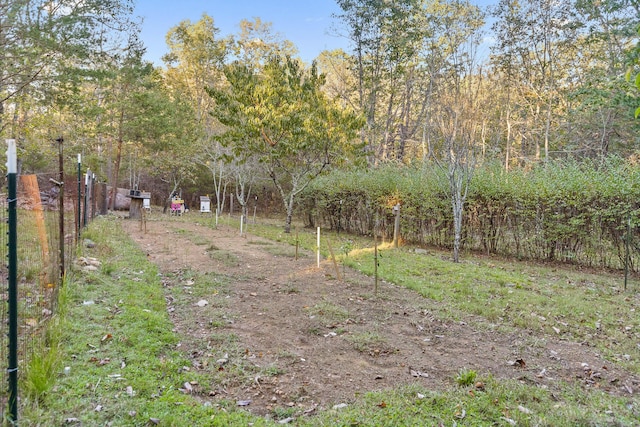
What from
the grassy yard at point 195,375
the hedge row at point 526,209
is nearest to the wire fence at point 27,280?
the grassy yard at point 195,375

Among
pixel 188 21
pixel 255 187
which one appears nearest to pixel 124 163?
pixel 255 187

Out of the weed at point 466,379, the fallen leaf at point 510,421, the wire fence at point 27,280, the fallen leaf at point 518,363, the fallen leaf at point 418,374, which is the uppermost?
the wire fence at point 27,280

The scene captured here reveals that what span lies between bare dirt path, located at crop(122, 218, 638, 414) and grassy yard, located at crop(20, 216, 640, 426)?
0.17 meters

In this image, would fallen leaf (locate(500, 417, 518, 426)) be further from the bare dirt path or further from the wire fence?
the wire fence

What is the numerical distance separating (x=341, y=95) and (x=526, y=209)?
12669 millimetres

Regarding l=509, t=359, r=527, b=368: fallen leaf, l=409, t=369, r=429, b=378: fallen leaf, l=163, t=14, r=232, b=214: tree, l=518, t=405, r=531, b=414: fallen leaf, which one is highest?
l=163, t=14, r=232, b=214: tree

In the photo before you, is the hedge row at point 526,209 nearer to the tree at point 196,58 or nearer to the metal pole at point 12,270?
the metal pole at point 12,270

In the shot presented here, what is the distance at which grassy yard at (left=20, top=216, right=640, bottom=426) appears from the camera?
2.40 metres

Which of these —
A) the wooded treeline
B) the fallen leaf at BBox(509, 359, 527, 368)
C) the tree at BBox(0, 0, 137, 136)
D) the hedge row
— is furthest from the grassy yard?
the tree at BBox(0, 0, 137, 136)

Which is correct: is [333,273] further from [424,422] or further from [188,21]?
[188,21]

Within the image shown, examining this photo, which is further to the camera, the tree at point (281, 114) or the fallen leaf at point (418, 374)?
the tree at point (281, 114)

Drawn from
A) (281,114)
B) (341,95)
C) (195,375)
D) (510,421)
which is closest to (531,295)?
(510,421)

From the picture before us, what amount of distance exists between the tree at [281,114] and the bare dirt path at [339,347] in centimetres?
703

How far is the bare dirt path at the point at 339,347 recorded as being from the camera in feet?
9.80
